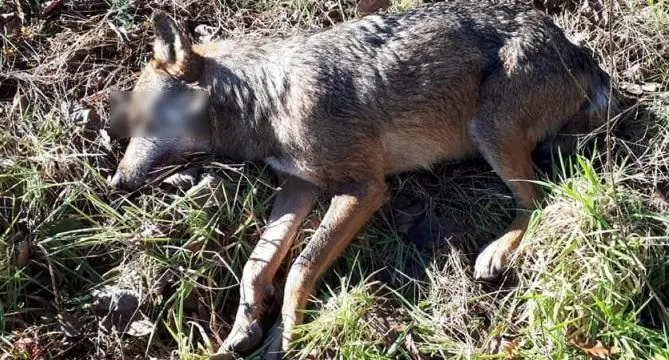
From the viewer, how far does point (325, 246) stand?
15.4 ft

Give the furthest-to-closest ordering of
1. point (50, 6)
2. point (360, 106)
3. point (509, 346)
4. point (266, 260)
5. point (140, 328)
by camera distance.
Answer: point (50, 6) < point (360, 106) < point (266, 260) < point (140, 328) < point (509, 346)

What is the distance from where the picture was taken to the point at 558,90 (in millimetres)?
5004

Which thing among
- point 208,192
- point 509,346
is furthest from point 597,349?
point 208,192

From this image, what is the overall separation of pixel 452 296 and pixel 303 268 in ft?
3.15

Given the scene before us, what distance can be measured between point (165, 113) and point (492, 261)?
2.36 meters

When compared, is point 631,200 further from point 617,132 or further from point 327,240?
point 327,240

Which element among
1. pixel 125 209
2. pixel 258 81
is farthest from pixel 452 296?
pixel 125 209

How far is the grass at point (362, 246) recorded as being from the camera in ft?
14.3

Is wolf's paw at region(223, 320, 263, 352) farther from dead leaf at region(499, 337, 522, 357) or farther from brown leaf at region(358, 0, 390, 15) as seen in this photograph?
brown leaf at region(358, 0, 390, 15)

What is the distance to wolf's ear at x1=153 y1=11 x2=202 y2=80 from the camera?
187 inches

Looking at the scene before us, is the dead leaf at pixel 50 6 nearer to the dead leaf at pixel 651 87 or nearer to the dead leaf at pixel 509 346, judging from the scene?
the dead leaf at pixel 509 346

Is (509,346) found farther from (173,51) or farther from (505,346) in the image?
(173,51)

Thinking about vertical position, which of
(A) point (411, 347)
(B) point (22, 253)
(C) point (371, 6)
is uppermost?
(C) point (371, 6)

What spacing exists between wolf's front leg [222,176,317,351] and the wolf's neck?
0.36 metres
